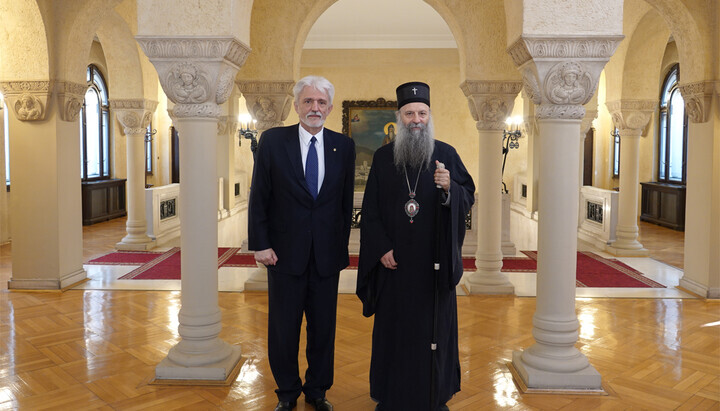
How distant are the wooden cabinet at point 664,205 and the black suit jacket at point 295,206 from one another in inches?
412

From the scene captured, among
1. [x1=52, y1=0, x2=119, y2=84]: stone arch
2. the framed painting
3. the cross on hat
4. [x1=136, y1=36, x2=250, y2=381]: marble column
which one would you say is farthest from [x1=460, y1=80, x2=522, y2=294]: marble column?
the framed painting

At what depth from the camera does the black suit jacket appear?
3258mm

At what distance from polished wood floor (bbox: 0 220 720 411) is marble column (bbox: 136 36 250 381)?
0.19 metres

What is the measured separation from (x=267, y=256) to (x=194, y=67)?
1436mm

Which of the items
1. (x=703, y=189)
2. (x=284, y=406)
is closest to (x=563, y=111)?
(x=284, y=406)

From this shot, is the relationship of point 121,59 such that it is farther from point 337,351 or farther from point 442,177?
point 442,177

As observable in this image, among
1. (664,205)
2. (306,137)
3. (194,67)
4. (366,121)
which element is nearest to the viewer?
(306,137)

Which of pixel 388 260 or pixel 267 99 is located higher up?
pixel 267 99

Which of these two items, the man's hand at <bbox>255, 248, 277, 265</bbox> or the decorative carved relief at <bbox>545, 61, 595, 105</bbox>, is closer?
the man's hand at <bbox>255, 248, 277, 265</bbox>

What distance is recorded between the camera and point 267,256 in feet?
10.7

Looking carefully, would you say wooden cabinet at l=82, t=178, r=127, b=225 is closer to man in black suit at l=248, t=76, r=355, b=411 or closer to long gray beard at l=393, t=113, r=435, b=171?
man in black suit at l=248, t=76, r=355, b=411

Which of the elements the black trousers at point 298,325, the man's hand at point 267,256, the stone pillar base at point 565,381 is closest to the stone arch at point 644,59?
the stone pillar base at point 565,381

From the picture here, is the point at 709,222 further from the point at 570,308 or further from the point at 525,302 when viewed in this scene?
the point at 570,308

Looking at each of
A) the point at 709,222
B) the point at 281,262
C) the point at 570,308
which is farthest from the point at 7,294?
the point at 709,222
